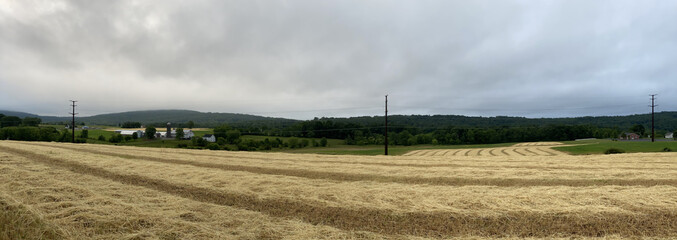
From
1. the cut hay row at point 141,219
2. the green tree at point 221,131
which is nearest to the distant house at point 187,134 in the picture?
the green tree at point 221,131

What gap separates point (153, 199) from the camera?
7977 millimetres

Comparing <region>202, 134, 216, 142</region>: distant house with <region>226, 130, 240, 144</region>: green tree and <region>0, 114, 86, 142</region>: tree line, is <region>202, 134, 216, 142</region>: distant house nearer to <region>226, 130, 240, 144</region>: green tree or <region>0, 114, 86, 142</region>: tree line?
<region>226, 130, 240, 144</region>: green tree

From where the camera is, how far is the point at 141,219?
6.02 m

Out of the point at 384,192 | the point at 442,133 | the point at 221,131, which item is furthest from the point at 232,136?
the point at 384,192

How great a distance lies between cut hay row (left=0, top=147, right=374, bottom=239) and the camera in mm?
5422

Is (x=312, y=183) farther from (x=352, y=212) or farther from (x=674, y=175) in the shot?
(x=674, y=175)

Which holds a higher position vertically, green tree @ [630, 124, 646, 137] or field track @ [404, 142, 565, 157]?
green tree @ [630, 124, 646, 137]

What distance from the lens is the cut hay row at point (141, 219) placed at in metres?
5.42

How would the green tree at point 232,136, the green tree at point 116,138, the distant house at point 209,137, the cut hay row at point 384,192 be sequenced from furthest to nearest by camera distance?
the distant house at point 209,137 → the green tree at point 232,136 → the green tree at point 116,138 → the cut hay row at point 384,192

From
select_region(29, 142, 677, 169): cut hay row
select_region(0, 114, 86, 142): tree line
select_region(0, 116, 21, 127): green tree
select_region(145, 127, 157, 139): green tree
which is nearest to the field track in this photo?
select_region(29, 142, 677, 169): cut hay row

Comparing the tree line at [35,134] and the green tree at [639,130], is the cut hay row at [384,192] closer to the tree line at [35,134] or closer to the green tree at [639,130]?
the tree line at [35,134]

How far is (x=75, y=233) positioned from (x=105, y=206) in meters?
1.71

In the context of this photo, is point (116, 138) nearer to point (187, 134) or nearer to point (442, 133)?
point (187, 134)

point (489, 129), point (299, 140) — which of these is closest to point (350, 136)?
point (299, 140)
